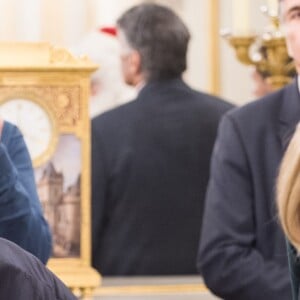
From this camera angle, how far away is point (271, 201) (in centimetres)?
307

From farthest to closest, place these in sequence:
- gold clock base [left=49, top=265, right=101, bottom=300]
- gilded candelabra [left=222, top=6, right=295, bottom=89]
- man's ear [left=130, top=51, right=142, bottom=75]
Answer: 1. man's ear [left=130, top=51, right=142, bottom=75]
2. gilded candelabra [left=222, top=6, right=295, bottom=89]
3. gold clock base [left=49, top=265, right=101, bottom=300]

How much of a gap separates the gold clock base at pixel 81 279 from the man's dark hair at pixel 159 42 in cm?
106

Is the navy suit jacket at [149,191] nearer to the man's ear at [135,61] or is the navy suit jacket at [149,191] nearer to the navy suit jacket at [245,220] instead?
the man's ear at [135,61]

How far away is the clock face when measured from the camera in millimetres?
3403

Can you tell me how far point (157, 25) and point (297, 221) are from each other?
215cm

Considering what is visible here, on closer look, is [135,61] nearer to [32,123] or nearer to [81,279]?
[32,123]

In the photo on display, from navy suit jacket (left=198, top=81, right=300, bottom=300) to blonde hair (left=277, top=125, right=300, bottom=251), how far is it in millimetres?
736

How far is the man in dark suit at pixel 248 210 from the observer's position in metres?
3.03

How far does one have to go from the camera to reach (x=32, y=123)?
342cm

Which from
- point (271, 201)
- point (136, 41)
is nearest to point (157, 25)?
point (136, 41)

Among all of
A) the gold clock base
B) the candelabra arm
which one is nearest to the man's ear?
the candelabra arm

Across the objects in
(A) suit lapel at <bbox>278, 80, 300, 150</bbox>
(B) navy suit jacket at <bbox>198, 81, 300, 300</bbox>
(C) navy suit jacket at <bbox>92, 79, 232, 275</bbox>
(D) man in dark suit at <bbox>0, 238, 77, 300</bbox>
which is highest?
(D) man in dark suit at <bbox>0, 238, 77, 300</bbox>

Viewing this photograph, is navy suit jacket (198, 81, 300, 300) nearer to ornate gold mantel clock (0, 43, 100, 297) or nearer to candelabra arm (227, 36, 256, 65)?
ornate gold mantel clock (0, 43, 100, 297)

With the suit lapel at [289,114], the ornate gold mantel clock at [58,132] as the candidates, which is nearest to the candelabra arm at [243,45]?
the ornate gold mantel clock at [58,132]
